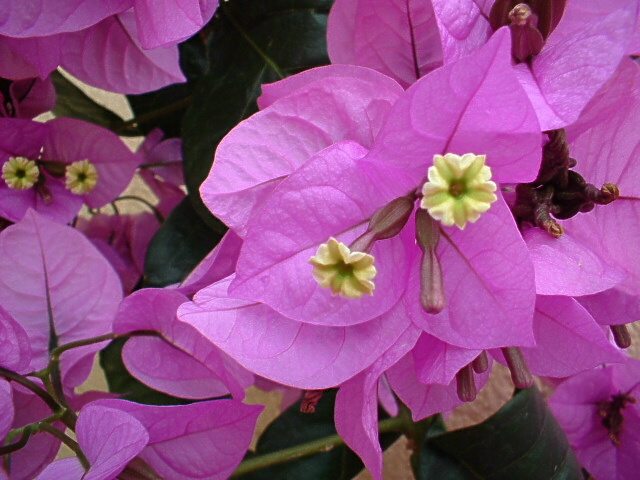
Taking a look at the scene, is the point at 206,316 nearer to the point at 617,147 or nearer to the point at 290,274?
the point at 290,274

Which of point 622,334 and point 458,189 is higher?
point 458,189

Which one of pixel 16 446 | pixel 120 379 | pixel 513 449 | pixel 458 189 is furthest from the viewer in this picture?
pixel 120 379

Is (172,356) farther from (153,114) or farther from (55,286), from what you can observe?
(153,114)

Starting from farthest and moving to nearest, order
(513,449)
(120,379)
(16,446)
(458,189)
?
(120,379) → (513,449) → (16,446) → (458,189)

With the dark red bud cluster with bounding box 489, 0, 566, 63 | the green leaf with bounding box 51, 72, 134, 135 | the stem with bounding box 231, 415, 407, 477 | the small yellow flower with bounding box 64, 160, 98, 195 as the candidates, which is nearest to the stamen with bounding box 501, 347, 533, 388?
the dark red bud cluster with bounding box 489, 0, 566, 63

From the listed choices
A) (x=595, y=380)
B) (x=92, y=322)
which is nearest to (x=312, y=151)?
(x=92, y=322)

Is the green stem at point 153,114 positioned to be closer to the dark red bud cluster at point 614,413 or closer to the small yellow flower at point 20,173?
the small yellow flower at point 20,173

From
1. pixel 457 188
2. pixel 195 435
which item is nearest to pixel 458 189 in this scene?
pixel 457 188
